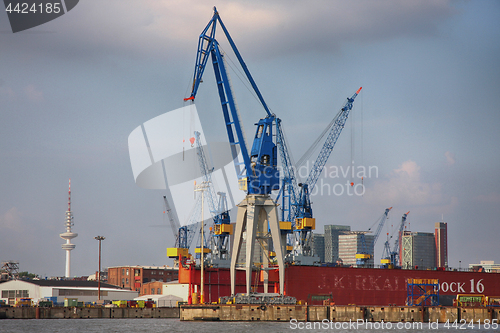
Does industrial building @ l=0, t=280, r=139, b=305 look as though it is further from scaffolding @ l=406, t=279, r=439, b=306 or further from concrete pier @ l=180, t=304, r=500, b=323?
scaffolding @ l=406, t=279, r=439, b=306

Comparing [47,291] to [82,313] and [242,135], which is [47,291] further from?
[242,135]

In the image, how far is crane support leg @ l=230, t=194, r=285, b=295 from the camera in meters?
74.6

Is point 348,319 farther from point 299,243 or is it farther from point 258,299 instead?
point 299,243

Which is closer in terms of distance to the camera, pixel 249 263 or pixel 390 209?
pixel 249 263

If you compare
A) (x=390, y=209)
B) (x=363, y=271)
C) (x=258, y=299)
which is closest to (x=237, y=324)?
(x=258, y=299)

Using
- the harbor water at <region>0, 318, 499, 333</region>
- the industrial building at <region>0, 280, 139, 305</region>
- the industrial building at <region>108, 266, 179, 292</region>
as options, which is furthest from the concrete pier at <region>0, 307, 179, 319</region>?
the industrial building at <region>108, 266, 179, 292</region>

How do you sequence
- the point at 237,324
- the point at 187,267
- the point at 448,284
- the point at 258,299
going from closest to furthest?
the point at 237,324
the point at 258,299
the point at 187,267
the point at 448,284

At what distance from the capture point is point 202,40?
79625 mm

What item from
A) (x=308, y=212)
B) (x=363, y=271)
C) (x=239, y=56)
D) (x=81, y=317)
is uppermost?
(x=239, y=56)

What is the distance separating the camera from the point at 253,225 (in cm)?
7481

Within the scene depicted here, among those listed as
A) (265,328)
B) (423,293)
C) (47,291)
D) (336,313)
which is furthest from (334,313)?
(47,291)

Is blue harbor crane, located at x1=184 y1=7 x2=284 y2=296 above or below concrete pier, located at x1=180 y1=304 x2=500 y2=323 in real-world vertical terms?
above

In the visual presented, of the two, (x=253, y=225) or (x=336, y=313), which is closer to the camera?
(x=336, y=313)

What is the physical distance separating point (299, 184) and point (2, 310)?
49879 mm
